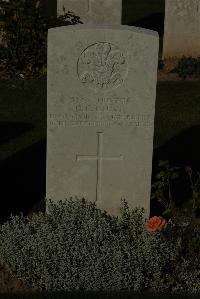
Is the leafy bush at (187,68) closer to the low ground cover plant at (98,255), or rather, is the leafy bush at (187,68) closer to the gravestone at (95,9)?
the gravestone at (95,9)

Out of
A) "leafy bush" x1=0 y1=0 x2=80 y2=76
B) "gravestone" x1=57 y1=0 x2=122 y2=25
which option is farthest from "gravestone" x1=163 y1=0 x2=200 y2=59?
"leafy bush" x1=0 y1=0 x2=80 y2=76

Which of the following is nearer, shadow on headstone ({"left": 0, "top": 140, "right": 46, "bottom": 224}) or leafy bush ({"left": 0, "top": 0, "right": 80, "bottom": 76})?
shadow on headstone ({"left": 0, "top": 140, "right": 46, "bottom": 224})

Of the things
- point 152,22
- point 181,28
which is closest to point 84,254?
point 181,28

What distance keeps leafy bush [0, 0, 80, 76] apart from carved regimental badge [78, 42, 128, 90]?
21.2 ft

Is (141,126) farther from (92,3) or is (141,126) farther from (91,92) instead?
(92,3)

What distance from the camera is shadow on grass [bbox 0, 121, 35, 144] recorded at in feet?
31.2

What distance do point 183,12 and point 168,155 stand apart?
5.23 metres

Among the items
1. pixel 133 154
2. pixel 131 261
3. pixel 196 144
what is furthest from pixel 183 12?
pixel 131 261

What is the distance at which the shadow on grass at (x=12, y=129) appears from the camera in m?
9.52

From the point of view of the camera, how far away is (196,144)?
955cm

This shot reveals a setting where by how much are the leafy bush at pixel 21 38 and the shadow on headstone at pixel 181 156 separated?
12.4ft

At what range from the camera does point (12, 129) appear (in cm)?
980

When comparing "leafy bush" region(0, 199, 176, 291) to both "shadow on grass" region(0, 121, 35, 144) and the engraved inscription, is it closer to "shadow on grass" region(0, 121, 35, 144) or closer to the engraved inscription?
the engraved inscription

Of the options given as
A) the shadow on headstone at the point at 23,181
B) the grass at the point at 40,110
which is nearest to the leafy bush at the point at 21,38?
the grass at the point at 40,110
